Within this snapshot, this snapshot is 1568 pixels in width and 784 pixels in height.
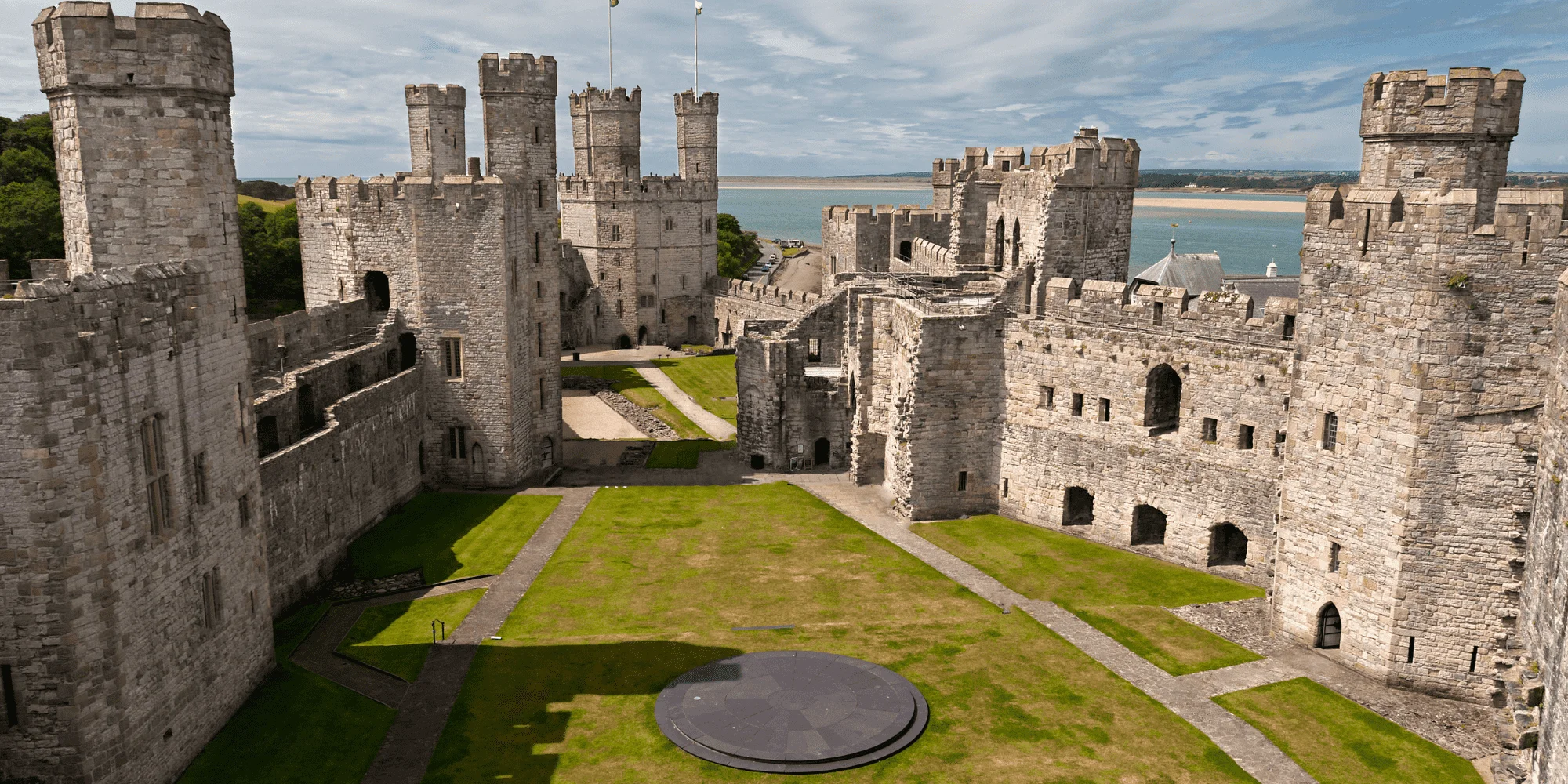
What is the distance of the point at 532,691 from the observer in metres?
19.8

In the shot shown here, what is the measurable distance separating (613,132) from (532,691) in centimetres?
4742

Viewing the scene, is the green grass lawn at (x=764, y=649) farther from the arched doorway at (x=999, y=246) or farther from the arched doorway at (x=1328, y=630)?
the arched doorway at (x=999, y=246)

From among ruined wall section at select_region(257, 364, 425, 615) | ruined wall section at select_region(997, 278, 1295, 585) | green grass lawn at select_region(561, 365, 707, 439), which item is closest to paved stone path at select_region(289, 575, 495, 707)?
ruined wall section at select_region(257, 364, 425, 615)

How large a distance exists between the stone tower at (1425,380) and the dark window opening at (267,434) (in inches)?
907

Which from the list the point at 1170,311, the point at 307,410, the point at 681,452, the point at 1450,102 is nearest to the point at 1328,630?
the point at 1170,311

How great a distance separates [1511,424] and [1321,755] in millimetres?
6661

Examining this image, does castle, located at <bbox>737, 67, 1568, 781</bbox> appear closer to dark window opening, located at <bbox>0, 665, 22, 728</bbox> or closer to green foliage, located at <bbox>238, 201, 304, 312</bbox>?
dark window opening, located at <bbox>0, 665, 22, 728</bbox>

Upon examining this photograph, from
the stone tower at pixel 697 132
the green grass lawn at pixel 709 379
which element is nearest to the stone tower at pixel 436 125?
the green grass lawn at pixel 709 379

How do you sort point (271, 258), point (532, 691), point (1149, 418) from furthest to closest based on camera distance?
point (271, 258) < point (1149, 418) < point (532, 691)

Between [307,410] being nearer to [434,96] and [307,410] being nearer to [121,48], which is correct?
[121,48]

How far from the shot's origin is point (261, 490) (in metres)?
21.3

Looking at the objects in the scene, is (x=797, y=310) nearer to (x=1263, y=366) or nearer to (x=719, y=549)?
(x=719, y=549)

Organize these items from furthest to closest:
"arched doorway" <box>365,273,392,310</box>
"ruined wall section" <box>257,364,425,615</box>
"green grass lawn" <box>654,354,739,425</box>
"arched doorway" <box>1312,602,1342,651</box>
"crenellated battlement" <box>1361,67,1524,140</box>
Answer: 1. "green grass lawn" <box>654,354,739,425</box>
2. "arched doorway" <box>365,273,392,310</box>
3. "ruined wall section" <box>257,364,425,615</box>
4. "arched doorway" <box>1312,602,1342,651</box>
5. "crenellated battlement" <box>1361,67,1524,140</box>

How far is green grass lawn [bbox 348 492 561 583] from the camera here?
25625 millimetres
